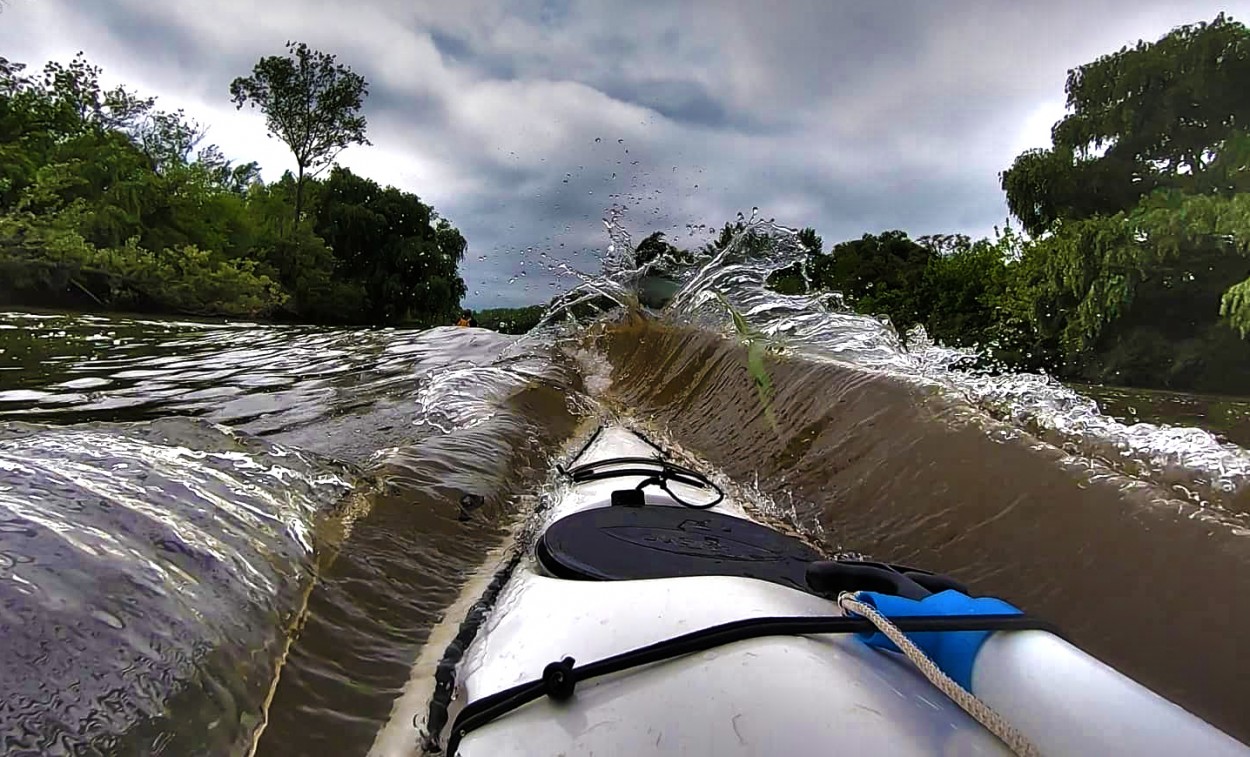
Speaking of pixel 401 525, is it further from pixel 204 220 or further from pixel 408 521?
pixel 204 220

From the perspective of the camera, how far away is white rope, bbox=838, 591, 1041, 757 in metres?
0.73

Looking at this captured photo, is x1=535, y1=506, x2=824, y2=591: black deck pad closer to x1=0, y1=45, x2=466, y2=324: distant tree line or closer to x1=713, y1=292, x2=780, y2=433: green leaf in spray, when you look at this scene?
x1=713, y1=292, x2=780, y2=433: green leaf in spray

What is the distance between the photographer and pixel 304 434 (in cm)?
305

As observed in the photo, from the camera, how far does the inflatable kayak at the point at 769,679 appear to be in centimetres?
74

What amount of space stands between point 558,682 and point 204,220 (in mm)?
27256

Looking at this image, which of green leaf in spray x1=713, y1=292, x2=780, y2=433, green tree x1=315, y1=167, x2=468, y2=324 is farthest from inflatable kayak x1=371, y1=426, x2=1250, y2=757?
green tree x1=315, y1=167, x2=468, y2=324

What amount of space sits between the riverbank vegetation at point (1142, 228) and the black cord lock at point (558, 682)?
377 inches

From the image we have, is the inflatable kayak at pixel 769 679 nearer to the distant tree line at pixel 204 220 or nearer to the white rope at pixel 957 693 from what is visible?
the white rope at pixel 957 693

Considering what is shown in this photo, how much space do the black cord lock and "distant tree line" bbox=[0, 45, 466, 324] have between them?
15300 mm

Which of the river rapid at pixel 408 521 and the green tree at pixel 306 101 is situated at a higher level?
the green tree at pixel 306 101

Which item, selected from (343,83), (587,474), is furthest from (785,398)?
(343,83)

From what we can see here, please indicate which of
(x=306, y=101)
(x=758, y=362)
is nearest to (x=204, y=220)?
(x=306, y=101)

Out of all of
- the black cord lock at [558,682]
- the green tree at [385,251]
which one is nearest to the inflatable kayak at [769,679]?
the black cord lock at [558,682]

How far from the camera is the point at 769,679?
0.82 meters
